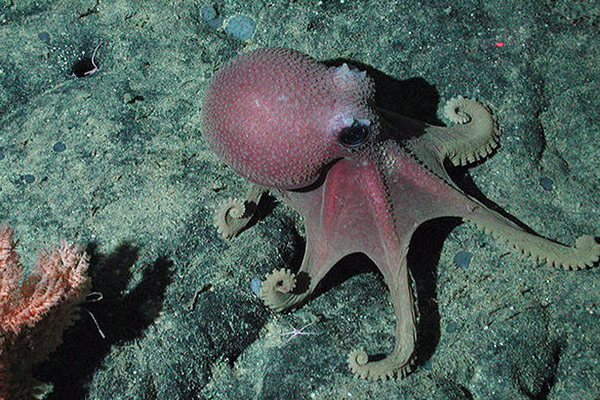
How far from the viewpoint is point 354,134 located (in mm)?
2428

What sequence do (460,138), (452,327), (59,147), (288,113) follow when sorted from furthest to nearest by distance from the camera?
(59,147) → (460,138) → (452,327) → (288,113)

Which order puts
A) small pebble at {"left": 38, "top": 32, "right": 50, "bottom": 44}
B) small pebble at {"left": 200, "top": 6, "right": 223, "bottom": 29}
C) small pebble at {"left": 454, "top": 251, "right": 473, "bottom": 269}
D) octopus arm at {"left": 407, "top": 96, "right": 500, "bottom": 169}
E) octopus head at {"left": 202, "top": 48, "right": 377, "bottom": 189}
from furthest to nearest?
small pebble at {"left": 200, "top": 6, "right": 223, "bottom": 29}, small pebble at {"left": 38, "top": 32, "right": 50, "bottom": 44}, small pebble at {"left": 454, "top": 251, "right": 473, "bottom": 269}, octopus arm at {"left": 407, "top": 96, "right": 500, "bottom": 169}, octopus head at {"left": 202, "top": 48, "right": 377, "bottom": 189}

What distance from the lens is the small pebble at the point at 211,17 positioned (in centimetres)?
381

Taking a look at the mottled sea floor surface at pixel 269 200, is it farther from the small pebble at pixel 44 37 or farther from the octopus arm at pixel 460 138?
the octopus arm at pixel 460 138

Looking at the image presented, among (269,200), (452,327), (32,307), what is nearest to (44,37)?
(269,200)

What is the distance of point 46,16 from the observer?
12.4 ft

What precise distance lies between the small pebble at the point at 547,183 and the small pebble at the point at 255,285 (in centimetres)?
174

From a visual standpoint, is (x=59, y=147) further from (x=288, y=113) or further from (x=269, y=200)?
(x=288, y=113)

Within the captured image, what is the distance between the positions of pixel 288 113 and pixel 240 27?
5.50 ft

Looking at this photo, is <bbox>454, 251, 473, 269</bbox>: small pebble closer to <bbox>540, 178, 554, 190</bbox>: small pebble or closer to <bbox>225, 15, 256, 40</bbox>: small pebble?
<bbox>540, 178, 554, 190</bbox>: small pebble

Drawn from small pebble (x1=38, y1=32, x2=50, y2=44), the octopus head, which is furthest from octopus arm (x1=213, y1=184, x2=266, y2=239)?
small pebble (x1=38, y1=32, x2=50, y2=44)

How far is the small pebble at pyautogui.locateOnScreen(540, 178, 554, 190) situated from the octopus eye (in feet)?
4.31

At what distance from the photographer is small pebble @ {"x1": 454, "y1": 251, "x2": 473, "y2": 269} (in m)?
3.02

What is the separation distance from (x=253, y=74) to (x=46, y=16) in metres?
2.19
